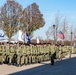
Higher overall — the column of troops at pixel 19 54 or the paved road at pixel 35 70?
the column of troops at pixel 19 54

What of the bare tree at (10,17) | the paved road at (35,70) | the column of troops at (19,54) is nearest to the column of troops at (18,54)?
the column of troops at (19,54)

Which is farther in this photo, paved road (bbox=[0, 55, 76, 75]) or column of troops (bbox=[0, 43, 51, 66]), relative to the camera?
column of troops (bbox=[0, 43, 51, 66])

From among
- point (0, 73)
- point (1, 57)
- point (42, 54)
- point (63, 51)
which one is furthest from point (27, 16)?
point (0, 73)

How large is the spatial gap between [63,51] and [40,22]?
61.5 ft

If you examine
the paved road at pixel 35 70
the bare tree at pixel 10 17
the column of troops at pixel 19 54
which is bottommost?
the paved road at pixel 35 70

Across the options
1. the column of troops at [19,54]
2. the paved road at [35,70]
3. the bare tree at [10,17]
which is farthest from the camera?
the bare tree at [10,17]

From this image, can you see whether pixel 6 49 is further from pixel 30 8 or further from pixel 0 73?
pixel 30 8

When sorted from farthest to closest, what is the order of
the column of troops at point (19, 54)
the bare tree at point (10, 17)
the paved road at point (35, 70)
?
1. the bare tree at point (10, 17)
2. the column of troops at point (19, 54)
3. the paved road at point (35, 70)

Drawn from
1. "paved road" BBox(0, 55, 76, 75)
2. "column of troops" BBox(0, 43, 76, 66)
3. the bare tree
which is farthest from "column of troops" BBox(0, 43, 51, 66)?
the bare tree

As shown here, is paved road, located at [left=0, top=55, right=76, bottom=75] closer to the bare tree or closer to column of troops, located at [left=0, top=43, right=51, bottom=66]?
column of troops, located at [left=0, top=43, right=51, bottom=66]

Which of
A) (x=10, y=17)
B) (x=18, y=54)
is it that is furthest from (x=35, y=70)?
(x=10, y=17)

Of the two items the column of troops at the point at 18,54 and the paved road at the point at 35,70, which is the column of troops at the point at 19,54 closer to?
the column of troops at the point at 18,54

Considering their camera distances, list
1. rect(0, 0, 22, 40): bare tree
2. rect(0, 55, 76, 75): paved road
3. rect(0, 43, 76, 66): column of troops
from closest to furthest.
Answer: rect(0, 55, 76, 75): paved road → rect(0, 43, 76, 66): column of troops → rect(0, 0, 22, 40): bare tree

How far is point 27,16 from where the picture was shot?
45250 mm
